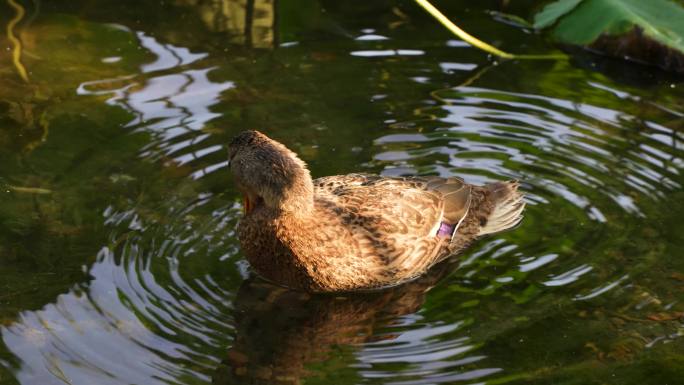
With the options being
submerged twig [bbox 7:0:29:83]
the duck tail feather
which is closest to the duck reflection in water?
the duck tail feather

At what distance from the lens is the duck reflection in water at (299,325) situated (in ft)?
21.0

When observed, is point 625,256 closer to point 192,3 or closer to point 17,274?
point 17,274

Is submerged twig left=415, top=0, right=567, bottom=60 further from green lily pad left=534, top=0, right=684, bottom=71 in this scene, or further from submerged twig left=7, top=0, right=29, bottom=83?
submerged twig left=7, top=0, right=29, bottom=83

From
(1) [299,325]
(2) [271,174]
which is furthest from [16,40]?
(1) [299,325]

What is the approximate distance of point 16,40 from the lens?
10562mm

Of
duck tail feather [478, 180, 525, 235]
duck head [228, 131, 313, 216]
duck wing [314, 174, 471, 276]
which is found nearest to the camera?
duck head [228, 131, 313, 216]

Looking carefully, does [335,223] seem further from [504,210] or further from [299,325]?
[504,210]

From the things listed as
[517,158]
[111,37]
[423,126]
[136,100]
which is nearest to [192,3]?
[111,37]

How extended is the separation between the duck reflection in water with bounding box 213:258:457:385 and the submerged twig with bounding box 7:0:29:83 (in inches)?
153

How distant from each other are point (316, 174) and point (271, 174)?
1490mm

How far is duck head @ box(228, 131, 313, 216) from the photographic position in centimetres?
709

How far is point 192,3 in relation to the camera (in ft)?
37.9

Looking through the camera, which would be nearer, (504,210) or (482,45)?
(504,210)

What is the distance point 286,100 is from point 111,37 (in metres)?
2.11
